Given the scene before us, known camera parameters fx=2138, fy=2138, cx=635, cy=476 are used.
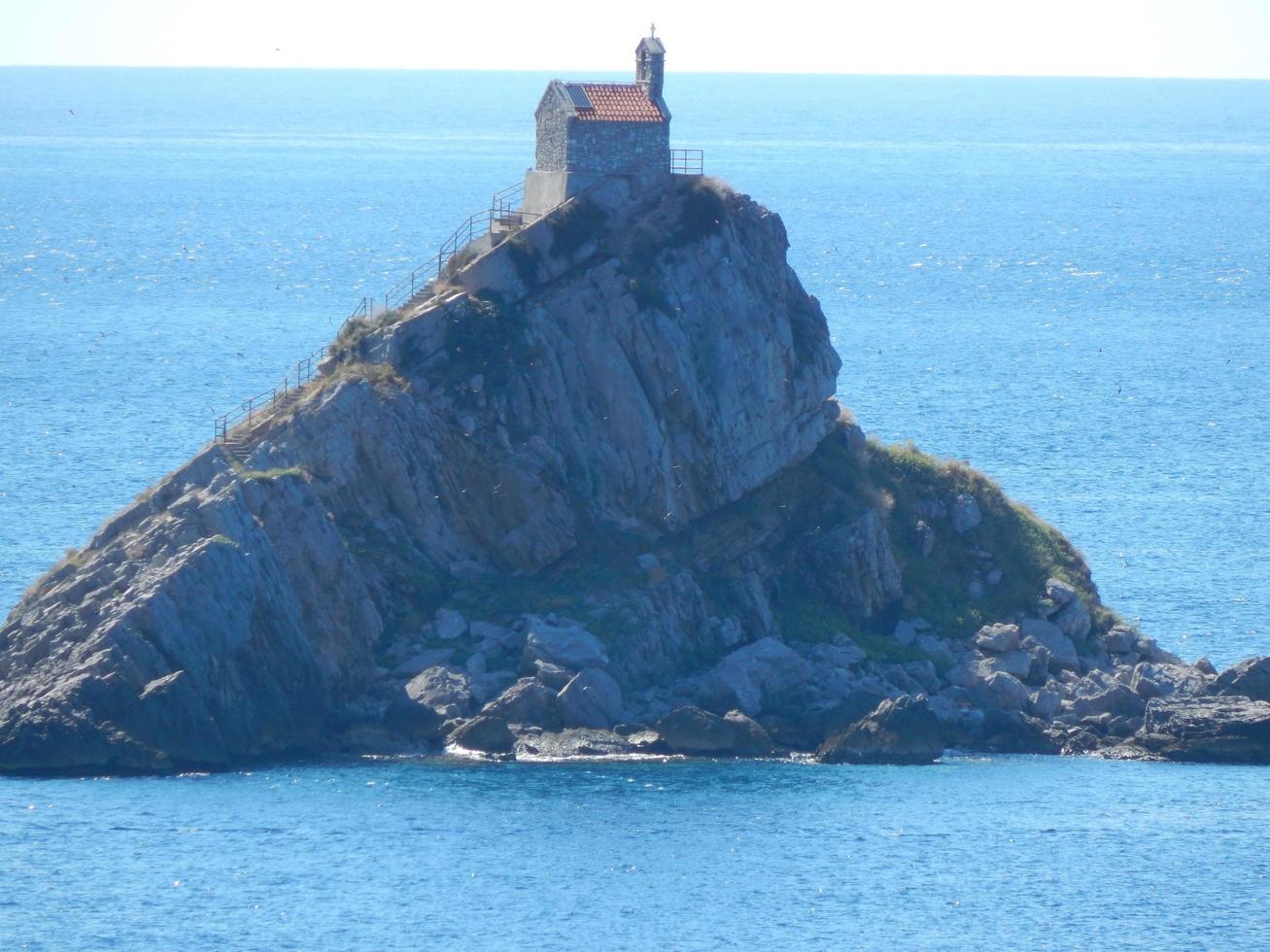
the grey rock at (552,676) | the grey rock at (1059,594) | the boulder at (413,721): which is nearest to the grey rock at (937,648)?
the grey rock at (1059,594)

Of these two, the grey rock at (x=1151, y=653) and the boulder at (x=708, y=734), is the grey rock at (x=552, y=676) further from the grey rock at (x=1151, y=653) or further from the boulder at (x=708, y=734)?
the grey rock at (x=1151, y=653)

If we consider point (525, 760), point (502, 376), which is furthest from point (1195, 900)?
point (502, 376)

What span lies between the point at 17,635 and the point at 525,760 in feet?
48.0

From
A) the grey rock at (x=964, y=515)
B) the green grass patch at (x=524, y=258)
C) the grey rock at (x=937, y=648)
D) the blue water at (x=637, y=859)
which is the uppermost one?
the green grass patch at (x=524, y=258)

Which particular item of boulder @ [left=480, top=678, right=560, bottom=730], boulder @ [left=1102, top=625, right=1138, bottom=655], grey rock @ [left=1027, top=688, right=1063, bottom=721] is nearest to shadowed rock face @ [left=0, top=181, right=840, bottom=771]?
boulder @ [left=480, top=678, right=560, bottom=730]

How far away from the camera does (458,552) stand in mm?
65875

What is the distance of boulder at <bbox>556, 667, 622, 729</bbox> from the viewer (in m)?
61.0

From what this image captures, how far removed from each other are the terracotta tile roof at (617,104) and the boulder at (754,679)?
17992 millimetres

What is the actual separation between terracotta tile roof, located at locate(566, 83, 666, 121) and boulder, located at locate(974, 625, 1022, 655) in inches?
774

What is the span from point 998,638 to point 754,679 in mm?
8664

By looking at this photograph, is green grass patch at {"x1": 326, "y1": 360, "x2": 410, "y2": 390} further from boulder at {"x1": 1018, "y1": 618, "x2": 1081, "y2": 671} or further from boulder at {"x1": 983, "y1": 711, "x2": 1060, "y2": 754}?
boulder at {"x1": 1018, "y1": 618, "x2": 1081, "y2": 671}

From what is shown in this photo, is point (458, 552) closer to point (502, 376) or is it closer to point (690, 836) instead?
point (502, 376)

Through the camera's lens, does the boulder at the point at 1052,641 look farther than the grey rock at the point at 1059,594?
No

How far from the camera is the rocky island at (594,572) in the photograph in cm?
5922
